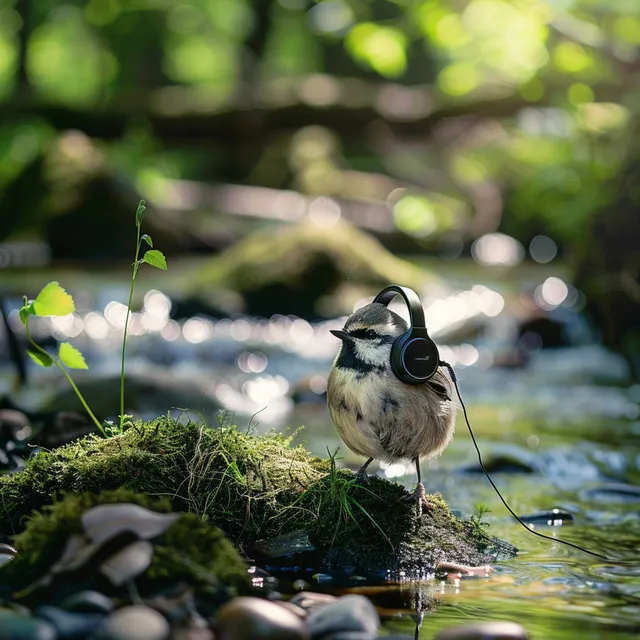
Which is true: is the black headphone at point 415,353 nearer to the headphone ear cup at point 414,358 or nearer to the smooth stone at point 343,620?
the headphone ear cup at point 414,358

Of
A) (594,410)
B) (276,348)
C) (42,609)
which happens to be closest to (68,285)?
(276,348)

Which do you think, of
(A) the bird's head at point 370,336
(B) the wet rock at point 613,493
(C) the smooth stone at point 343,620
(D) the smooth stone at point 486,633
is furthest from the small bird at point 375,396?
(B) the wet rock at point 613,493

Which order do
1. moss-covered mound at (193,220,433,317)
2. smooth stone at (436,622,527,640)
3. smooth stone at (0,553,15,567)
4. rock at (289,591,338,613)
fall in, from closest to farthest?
smooth stone at (436,622,527,640)
rock at (289,591,338,613)
smooth stone at (0,553,15,567)
moss-covered mound at (193,220,433,317)

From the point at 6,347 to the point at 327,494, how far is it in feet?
25.5

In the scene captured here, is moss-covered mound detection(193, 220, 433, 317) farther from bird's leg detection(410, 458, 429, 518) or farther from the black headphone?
the black headphone

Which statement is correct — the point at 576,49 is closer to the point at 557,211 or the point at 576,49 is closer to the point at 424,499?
the point at 557,211

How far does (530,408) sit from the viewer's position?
9.61 meters

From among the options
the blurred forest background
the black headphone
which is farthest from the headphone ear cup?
the blurred forest background

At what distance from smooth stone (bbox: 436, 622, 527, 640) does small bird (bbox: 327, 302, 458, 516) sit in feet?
3.90

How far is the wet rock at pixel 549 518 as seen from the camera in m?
5.40

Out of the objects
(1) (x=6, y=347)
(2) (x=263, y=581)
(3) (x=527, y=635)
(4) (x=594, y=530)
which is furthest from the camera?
(1) (x=6, y=347)

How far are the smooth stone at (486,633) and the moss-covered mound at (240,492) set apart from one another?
95 centimetres

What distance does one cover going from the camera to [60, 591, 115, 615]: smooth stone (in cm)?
312

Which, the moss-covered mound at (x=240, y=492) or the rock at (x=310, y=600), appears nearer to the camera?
the rock at (x=310, y=600)
